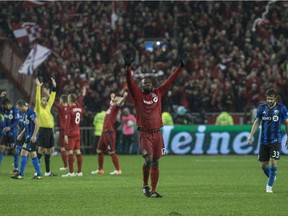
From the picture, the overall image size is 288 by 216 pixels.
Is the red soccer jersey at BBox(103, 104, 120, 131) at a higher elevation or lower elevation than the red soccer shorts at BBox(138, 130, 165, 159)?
higher

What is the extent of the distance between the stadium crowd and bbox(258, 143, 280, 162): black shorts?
1925 cm

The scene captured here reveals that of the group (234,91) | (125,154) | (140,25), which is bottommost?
(125,154)

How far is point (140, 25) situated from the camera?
42344 mm

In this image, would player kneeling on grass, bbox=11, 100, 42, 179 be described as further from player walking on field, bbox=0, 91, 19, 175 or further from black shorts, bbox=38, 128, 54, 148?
player walking on field, bbox=0, 91, 19, 175

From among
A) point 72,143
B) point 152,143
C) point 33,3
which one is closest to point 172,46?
point 33,3

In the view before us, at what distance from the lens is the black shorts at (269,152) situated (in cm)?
1773

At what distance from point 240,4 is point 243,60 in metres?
4.17

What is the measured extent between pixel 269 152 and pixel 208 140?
18490 millimetres

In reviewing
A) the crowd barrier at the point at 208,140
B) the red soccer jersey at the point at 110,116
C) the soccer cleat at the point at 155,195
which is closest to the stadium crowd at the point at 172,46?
the crowd barrier at the point at 208,140

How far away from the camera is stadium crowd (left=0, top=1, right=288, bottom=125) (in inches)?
1492

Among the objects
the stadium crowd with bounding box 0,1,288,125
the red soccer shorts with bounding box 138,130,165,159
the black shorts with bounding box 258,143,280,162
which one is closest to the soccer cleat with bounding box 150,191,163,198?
the red soccer shorts with bounding box 138,130,165,159

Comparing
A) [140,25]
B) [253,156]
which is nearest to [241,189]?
[253,156]

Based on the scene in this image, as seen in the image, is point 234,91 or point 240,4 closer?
point 234,91

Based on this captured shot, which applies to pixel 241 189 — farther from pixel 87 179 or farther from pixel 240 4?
pixel 240 4
